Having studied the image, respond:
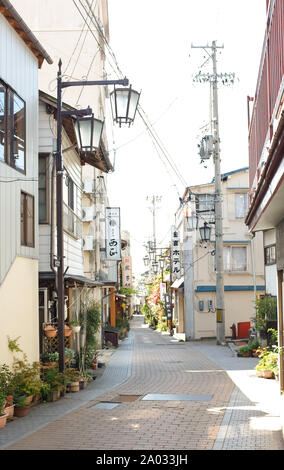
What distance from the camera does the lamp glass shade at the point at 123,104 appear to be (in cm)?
1199

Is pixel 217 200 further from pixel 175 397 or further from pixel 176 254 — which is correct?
pixel 175 397

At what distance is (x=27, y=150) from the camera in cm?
1383

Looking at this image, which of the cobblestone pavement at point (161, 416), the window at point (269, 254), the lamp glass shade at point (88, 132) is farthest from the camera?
the window at point (269, 254)

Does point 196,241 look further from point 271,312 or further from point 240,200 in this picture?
point 271,312

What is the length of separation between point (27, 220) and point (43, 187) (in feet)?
8.33

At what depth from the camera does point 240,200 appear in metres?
35.8

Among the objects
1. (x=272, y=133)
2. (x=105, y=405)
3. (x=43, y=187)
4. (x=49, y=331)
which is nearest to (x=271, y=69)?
(x=272, y=133)

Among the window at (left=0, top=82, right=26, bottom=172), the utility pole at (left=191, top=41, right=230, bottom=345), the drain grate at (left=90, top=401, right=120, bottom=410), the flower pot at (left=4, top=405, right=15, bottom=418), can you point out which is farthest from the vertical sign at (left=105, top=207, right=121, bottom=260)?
the flower pot at (left=4, top=405, right=15, bottom=418)

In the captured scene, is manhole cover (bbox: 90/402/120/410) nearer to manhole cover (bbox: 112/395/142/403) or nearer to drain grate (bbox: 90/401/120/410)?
drain grate (bbox: 90/401/120/410)

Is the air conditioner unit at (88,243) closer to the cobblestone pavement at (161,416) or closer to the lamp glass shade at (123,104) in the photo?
the cobblestone pavement at (161,416)

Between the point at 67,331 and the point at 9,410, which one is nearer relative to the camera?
the point at 9,410

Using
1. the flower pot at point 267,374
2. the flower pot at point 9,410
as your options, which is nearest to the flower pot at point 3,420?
the flower pot at point 9,410

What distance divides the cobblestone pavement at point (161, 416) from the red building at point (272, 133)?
1.88m
